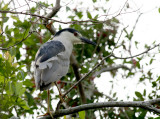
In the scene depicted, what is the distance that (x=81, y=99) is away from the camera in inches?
149

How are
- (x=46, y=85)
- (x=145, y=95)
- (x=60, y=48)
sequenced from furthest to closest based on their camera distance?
(x=145, y=95)
(x=60, y=48)
(x=46, y=85)

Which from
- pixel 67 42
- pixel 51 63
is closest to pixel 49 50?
pixel 51 63

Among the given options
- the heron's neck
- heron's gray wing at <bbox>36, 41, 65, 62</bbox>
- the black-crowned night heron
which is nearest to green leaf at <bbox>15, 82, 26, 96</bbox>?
the black-crowned night heron

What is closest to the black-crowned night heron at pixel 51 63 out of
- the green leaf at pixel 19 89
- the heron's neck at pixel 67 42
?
the heron's neck at pixel 67 42

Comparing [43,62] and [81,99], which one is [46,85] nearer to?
[43,62]

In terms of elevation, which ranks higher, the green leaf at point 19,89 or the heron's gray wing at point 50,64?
the heron's gray wing at point 50,64

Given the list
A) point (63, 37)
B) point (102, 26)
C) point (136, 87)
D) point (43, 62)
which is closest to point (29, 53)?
point (63, 37)

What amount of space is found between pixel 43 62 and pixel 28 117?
1.47 meters

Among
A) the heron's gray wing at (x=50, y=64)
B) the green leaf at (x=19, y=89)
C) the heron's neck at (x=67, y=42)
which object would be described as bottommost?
the green leaf at (x=19, y=89)

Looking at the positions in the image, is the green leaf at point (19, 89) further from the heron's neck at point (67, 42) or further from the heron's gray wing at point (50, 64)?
the heron's neck at point (67, 42)

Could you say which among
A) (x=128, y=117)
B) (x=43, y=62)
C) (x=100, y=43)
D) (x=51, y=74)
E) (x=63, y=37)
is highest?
(x=100, y=43)

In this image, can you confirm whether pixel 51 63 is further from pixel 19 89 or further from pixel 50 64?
pixel 19 89

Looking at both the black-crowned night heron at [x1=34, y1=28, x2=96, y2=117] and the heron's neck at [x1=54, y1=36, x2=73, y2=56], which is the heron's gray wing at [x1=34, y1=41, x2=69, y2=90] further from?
the heron's neck at [x1=54, y1=36, x2=73, y2=56]

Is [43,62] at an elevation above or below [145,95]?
above
